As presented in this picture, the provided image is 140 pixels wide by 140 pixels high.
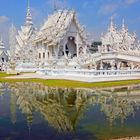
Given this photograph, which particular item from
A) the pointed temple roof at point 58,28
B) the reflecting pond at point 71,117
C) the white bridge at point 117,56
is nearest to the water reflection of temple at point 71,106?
the reflecting pond at point 71,117

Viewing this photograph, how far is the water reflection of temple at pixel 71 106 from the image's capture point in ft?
35.4

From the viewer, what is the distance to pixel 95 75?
2572 cm

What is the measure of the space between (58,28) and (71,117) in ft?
137

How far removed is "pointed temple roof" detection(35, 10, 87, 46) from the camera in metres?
51.2

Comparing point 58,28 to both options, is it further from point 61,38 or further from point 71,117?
point 71,117

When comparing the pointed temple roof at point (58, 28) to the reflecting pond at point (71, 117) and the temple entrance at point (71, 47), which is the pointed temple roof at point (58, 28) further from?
the reflecting pond at point (71, 117)

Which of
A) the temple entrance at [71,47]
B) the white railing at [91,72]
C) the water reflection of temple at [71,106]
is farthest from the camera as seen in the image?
the temple entrance at [71,47]

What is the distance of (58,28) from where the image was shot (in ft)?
171

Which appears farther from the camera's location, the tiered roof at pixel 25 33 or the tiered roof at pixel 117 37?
the tiered roof at pixel 25 33

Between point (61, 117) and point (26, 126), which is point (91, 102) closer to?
point (61, 117)

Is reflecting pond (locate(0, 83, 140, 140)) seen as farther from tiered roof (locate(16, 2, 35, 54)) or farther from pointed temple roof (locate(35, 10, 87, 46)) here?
tiered roof (locate(16, 2, 35, 54))

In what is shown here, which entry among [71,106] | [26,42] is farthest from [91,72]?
[26,42]

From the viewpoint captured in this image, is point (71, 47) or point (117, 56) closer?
point (117, 56)

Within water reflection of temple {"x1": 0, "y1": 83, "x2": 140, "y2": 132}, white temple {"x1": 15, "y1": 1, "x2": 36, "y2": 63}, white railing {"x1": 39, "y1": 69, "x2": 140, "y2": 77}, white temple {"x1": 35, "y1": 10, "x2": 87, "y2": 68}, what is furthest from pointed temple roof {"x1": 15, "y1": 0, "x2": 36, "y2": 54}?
water reflection of temple {"x1": 0, "y1": 83, "x2": 140, "y2": 132}
